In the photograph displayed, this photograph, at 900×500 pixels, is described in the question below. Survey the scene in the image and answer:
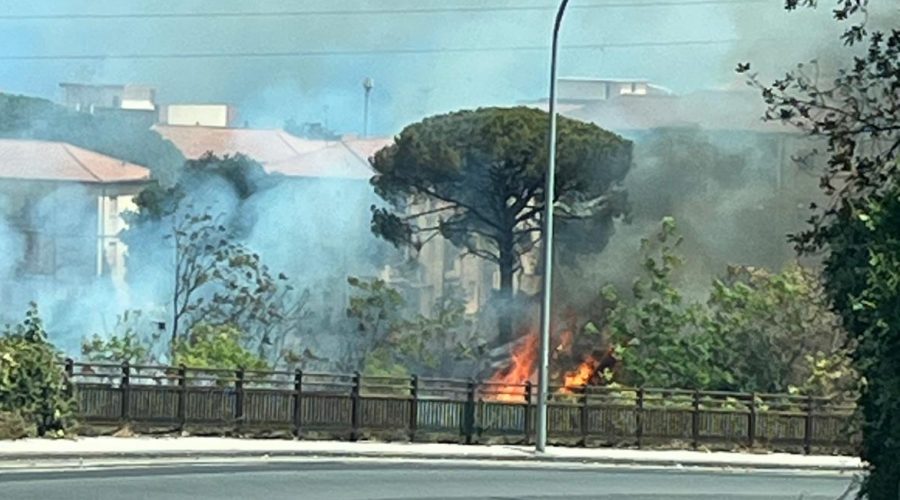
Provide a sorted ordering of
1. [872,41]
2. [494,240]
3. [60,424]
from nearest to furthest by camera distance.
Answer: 1. [872,41]
2. [60,424]
3. [494,240]

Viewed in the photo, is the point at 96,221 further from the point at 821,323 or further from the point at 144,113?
the point at 821,323

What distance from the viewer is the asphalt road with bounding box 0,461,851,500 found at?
66.1ft

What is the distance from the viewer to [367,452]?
2961 cm

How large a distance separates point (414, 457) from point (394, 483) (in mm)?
6781

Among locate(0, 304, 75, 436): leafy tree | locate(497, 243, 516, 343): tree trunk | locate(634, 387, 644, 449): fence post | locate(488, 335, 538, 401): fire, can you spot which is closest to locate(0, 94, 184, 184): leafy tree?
locate(497, 243, 516, 343): tree trunk

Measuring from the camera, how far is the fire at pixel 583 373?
4584 cm

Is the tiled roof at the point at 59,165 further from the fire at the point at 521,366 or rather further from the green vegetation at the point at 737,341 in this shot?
the green vegetation at the point at 737,341

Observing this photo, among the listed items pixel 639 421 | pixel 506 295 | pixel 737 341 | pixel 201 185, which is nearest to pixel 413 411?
pixel 639 421

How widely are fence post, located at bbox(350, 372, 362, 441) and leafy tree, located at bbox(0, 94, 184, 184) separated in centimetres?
2549

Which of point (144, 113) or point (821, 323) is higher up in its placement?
point (144, 113)

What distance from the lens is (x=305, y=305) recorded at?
166ft

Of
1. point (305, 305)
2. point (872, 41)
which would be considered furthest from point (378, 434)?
point (872, 41)

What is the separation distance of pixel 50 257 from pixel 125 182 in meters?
3.69

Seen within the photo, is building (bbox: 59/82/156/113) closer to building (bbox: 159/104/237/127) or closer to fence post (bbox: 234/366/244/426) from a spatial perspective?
building (bbox: 159/104/237/127)
